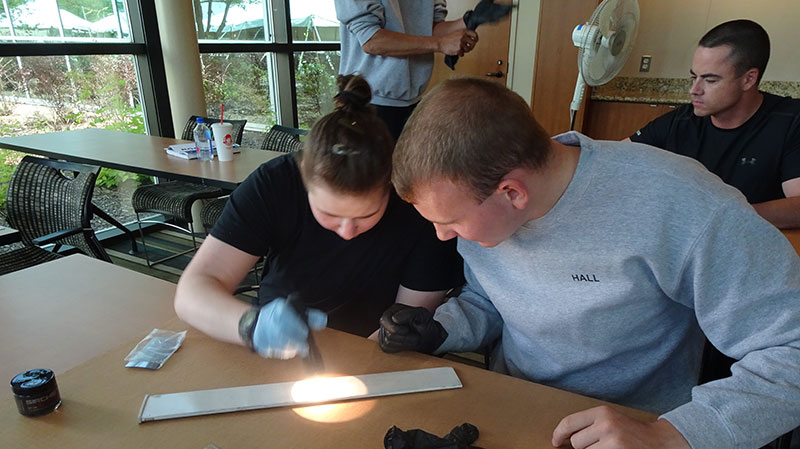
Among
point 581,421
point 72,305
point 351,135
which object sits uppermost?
point 351,135

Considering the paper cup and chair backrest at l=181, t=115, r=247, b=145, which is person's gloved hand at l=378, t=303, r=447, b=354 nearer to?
the paper cup

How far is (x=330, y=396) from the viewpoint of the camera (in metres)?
0.83

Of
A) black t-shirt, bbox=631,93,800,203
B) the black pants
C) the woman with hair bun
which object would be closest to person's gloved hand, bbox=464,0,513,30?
the black pants

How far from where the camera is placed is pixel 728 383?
2.37 feet

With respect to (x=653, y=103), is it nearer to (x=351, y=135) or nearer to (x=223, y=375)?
(x=351, y=135)

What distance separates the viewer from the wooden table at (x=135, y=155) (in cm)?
240

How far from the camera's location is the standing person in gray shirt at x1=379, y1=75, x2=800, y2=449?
2.31 ft

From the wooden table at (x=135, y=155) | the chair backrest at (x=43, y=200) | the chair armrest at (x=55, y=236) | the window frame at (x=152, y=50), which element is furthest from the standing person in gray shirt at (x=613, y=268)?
the window frame at (x=152, y=50)

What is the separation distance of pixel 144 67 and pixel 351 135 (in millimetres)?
2977

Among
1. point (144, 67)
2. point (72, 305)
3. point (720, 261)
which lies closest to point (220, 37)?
point (144, 67)

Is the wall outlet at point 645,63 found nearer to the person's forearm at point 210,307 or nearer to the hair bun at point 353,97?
the hair bun at point 353,97

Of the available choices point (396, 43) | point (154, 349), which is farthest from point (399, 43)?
point (154, 349)

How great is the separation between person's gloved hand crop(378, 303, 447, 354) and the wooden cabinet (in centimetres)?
359

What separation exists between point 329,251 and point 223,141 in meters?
1.71
